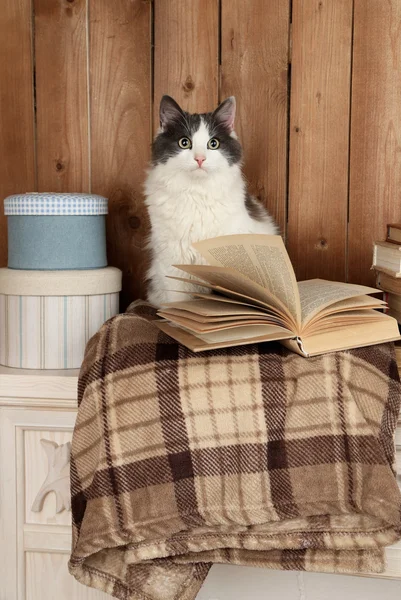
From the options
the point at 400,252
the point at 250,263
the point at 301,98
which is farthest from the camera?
the point at 301,98

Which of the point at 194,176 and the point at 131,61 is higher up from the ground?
the point at 131,61

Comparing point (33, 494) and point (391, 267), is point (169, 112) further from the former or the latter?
point (33, 494)

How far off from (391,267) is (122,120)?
2.29ft

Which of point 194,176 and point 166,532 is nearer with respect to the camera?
point 166,532

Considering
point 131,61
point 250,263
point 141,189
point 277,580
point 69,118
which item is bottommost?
point 277,580

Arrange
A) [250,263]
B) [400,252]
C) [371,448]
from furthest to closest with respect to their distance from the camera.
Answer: [400,252] < [250,263] < [371,448]

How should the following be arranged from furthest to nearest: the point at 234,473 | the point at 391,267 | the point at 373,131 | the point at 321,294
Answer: the point at 373,131 < the point at 391,267 < the point at 321,294 < the point at 234,473

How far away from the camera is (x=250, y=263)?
3.33ft

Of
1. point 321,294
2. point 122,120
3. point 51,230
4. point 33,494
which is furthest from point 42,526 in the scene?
point 122,120

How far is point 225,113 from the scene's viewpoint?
1.23m

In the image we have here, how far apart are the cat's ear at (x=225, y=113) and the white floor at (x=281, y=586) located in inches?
33.1

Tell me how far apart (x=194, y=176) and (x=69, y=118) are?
1.40 feet

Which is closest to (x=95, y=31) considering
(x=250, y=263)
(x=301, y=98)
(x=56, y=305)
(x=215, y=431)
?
(x=301, y=98)

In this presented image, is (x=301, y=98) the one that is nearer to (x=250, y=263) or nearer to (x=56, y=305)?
(x=250, y=263)
